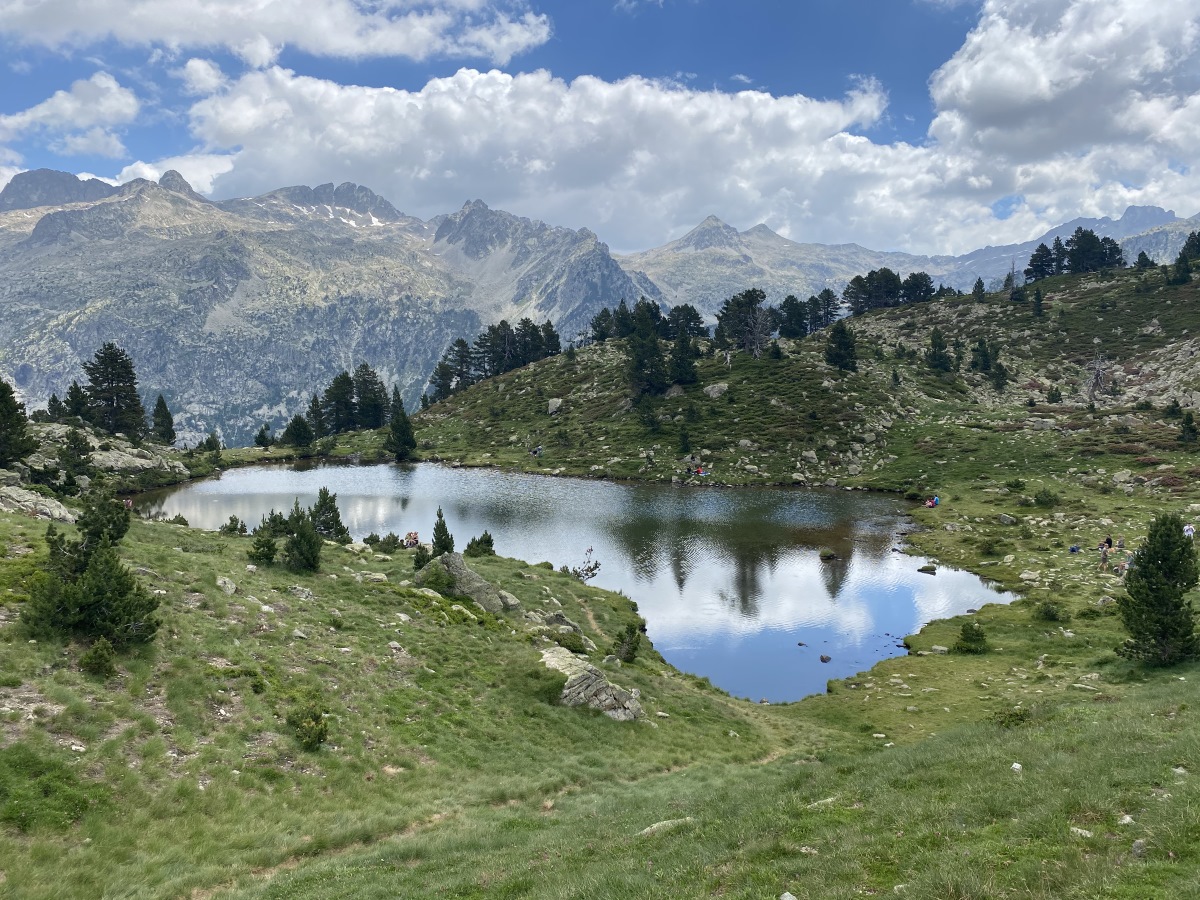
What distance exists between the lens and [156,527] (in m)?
44.1

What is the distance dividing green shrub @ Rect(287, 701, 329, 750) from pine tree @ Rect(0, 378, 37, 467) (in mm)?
78265

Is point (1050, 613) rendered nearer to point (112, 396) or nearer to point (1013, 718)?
point (1013, 718)

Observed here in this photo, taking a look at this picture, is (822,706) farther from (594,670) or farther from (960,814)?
(960,814)

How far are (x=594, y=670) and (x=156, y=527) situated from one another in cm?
3587

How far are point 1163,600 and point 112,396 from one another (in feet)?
551

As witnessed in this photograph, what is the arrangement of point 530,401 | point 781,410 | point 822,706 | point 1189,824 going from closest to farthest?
1. point 1189,824
2. point 822,706
3. point 781,410
4. point 530,401

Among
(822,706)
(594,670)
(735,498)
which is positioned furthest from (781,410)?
(594,670)

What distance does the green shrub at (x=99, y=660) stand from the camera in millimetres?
19578

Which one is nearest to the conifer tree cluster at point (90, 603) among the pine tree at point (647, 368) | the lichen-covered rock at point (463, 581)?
the lichen-covered rock at point (463, 581)

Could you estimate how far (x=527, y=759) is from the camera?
24.5 meters

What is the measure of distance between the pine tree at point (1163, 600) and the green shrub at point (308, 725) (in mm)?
40262

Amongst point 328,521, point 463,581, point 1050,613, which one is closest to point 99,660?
point 463,581

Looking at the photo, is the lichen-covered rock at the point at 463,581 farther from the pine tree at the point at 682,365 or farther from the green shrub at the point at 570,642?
the pine tree at the point at 682,365

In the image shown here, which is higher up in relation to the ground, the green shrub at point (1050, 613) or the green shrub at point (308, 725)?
the green shrub at point (308, 725)
